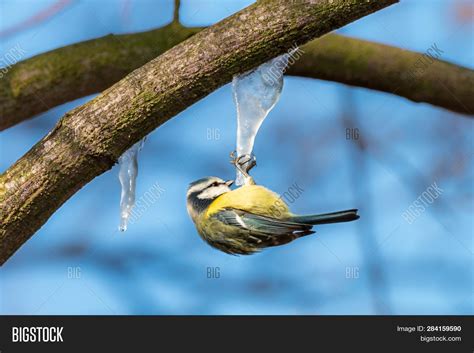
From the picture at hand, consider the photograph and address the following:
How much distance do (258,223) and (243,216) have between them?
0.08m

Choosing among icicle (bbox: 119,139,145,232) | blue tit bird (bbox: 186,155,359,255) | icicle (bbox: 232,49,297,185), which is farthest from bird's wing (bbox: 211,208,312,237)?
icicle (bbox: 119,139,145,232)

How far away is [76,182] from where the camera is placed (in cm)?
224

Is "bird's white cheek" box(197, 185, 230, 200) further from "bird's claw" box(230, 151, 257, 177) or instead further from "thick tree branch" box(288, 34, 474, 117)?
"thick tree branch" box(288, 34, 474, 117)

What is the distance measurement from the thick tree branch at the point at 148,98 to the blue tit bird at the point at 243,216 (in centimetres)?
77

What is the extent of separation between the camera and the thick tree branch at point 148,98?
6.83 feet

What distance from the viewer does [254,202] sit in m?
2.85

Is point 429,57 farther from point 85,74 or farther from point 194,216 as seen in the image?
point 85,74

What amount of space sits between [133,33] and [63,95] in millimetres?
473

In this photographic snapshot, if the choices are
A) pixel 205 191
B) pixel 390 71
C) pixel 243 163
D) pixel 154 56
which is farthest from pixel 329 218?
pixel 154 56

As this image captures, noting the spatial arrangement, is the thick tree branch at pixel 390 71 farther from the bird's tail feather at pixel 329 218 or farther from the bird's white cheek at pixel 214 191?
the bird's tail feather at pixel 329 218

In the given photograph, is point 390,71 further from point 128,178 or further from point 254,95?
point 128,178

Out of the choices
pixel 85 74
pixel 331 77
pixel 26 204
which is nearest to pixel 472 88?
pixel 331 77

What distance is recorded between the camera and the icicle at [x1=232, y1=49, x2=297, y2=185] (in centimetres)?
229

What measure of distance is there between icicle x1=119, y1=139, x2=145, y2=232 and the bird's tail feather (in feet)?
2.20
